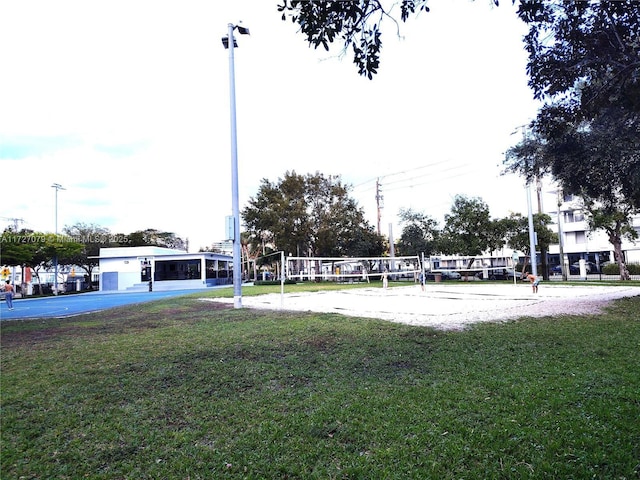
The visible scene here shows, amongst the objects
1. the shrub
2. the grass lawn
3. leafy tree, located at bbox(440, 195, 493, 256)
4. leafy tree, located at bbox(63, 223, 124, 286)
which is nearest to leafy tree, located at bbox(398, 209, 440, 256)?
leafy tree, located at bbox(440, 195, 493, 256)

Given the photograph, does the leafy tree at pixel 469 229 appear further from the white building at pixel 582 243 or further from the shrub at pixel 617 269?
the white building at pixel 582 243

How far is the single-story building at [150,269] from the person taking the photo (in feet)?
146

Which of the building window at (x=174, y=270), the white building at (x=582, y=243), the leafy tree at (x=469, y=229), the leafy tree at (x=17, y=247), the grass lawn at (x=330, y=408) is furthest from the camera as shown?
the white building at (x=582, y=243)

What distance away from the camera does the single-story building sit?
146 ft

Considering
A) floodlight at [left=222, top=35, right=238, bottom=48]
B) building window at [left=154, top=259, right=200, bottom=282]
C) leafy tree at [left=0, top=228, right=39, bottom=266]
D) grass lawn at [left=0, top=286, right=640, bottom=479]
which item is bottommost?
grass lawn at [left=0, top=286, right=640, bottom=479]

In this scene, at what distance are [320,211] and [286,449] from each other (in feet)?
125

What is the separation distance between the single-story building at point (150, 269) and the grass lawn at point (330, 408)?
38.2m

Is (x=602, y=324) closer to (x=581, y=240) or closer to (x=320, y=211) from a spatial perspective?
(x=320, y=211)

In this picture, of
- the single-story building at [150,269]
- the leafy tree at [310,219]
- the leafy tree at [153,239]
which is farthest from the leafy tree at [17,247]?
the leafy tree at [153,239]

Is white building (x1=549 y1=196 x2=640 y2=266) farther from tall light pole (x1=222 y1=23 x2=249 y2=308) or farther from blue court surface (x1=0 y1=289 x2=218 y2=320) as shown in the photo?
blue court surface (x1=0 y1=289 x2=218 y2=320)

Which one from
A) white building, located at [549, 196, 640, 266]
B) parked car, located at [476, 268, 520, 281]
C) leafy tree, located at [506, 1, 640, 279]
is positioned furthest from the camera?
white building, located at [549, 196, 640, 266]

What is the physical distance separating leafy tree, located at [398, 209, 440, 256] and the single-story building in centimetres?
2221

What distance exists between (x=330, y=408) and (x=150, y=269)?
44.6 m

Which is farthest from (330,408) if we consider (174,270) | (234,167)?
(174,270)
